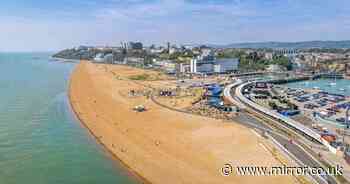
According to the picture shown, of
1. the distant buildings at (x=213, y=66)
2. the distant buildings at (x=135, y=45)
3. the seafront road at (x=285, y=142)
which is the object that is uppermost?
the distant buildings at (x=135, y=45)

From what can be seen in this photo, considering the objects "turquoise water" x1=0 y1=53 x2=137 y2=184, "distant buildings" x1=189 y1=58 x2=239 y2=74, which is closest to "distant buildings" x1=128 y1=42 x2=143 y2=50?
"distant buildings" x1=189 y1=58 x2=239 y2=74

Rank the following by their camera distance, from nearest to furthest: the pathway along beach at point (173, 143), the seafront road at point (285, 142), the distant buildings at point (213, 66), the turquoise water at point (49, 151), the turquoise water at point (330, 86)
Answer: the seafront road at point (285, 142) → the pathway along beach at point (173, 143) → the turquoise water at point (49, 151) → the turquoise water at point (330, 86) → the distant buildings at point (213, 66)

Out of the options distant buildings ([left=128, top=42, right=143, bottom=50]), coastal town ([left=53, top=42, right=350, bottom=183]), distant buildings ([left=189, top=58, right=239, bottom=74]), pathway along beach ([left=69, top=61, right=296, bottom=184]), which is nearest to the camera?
pathway along beach ([left=69, top=61, right=296, bottom=184])

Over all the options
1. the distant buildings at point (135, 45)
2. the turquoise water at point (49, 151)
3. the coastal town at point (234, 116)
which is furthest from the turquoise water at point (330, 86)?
the distant buildings at point (135, 45)

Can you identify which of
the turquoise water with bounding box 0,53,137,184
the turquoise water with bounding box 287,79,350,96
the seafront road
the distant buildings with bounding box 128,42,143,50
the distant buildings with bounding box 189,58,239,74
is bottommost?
the turquoise water with bounding box 0,53,137,184

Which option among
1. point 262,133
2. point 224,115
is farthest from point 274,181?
point 224,115

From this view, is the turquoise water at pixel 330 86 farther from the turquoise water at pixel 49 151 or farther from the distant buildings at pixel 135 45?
the distant buildings at pixel 135 45

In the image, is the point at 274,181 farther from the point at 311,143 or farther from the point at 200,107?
the point at 200,107

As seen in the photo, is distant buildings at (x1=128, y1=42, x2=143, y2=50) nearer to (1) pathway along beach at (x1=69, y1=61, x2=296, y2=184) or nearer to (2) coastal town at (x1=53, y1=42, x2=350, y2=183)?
(2) coastal town at (x1=53, y1=42, x2=350, y2=183)

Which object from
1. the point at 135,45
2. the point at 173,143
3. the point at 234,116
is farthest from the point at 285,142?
the point at 135,45
